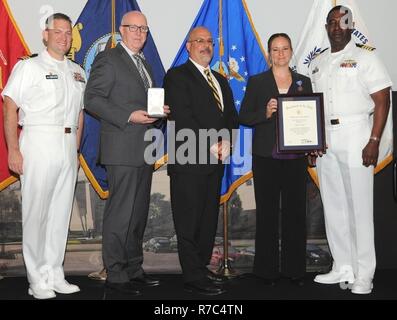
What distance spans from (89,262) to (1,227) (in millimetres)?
828

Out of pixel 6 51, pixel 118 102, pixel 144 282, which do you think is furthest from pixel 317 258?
pixel 6 51

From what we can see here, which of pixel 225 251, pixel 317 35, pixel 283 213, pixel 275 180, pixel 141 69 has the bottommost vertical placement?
pixel 225 251

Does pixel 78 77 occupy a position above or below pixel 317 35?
below

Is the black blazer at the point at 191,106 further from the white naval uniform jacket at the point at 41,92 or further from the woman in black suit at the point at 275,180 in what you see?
the white naval uniform jacket at the point at 41,92

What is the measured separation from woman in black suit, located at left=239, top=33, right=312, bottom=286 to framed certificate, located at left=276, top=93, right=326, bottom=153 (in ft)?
0.45

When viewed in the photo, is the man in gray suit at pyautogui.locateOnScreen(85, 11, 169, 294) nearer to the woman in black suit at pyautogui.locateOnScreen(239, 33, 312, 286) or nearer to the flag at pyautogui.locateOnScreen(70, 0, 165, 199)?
the flag at pyautogui.locateOnScreen(70, 0, 165, 199)

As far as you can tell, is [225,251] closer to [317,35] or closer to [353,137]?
[353,137]

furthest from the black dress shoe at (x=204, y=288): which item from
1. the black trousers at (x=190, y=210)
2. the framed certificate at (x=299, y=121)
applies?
the framed certificate at (x=299, y=121)

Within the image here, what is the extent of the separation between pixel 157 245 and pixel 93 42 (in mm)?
1874

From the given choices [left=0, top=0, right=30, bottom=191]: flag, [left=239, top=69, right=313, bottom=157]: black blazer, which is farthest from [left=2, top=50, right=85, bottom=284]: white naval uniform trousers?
[left=239, top=69, right=313, bottom=157]: black blazer

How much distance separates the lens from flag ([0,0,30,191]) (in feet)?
13.1

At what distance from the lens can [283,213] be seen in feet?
Answer: 12.4

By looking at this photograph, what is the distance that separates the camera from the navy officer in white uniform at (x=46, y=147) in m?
3.38

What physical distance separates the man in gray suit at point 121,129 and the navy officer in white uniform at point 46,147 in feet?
0.72
